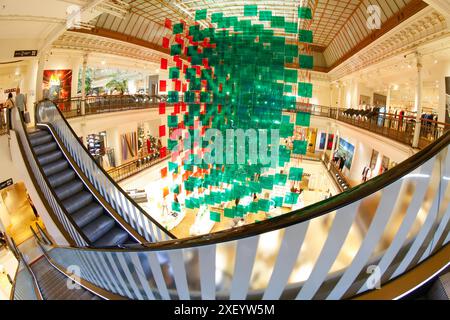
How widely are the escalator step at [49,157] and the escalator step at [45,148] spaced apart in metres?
0.09

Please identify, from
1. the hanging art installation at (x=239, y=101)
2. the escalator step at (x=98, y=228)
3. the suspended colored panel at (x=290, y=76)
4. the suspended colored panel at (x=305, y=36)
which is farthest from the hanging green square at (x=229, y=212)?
the suspended colored panel at (x=305, y=36)

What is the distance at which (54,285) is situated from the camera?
3.49 m

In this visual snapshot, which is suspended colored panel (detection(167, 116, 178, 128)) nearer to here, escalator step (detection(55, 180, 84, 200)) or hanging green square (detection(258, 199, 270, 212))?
escalator step (detection(55, 180, 84, 200))

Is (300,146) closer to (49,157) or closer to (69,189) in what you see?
(69,189)

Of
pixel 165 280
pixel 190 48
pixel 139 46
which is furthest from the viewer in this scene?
pixel 139 46

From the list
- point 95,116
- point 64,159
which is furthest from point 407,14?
point 95,116

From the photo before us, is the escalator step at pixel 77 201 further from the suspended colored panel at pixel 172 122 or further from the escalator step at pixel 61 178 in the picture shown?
the suspended colored panel at pixel 172 122

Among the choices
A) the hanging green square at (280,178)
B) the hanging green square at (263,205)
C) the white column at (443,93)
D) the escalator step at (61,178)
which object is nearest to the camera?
the escalator step at (61,178)

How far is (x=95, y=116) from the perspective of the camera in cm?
1092

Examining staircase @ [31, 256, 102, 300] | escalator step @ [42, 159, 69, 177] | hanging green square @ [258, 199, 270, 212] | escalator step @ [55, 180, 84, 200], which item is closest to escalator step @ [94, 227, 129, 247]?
staircase @ [31, 256, 102, 300]

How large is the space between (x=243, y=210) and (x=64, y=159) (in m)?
3.76

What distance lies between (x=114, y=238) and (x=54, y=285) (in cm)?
99

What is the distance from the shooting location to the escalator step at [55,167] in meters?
4.66
